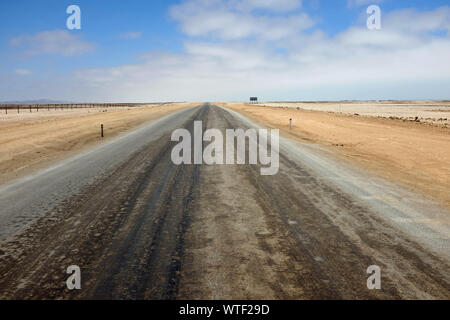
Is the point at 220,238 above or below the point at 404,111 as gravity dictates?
below

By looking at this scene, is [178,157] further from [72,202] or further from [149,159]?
[72,202]

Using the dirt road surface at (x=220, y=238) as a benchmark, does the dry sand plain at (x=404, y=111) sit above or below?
above

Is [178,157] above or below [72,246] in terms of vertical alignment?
above

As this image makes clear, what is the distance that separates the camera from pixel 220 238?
4.16 m

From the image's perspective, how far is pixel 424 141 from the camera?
570 inches

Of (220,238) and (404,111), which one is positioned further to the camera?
(404,111)

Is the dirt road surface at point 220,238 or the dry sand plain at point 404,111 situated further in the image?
the dry sand plain at point 404,111

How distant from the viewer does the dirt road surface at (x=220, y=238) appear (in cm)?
306

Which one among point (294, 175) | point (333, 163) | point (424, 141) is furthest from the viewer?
point (424, 141)

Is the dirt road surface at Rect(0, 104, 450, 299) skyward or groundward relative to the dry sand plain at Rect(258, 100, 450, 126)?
groundward

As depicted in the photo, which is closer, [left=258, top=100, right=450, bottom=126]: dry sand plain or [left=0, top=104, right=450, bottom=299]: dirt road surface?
[left=0, top=104, right=450, bottom=299]: dirt road surface

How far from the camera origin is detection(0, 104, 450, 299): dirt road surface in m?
3.06
